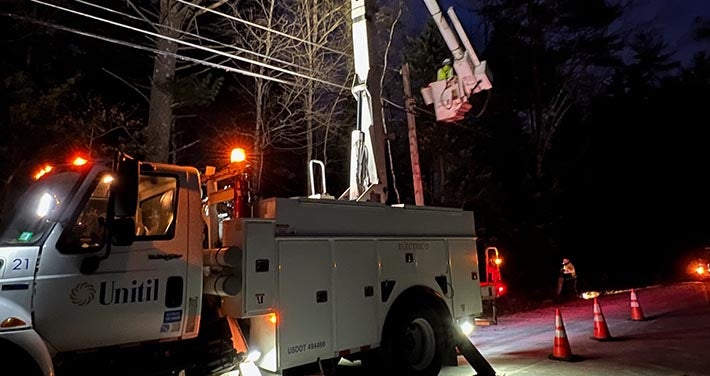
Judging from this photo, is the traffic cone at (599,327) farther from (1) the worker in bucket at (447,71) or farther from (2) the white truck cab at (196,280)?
(1) the worker in bucket at (447,71)

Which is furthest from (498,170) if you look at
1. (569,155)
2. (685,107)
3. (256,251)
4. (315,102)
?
(256,251)

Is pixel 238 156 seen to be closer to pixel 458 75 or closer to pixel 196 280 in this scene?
pixel 196 280

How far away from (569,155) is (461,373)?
89.2 feet

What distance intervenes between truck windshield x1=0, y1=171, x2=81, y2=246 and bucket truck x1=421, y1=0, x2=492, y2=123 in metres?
7.75

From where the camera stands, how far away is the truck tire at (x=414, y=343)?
5906mm

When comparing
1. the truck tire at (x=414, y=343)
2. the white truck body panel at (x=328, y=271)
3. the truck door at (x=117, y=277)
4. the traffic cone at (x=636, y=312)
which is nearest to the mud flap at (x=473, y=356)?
the truck tire at (x=414, y=343)

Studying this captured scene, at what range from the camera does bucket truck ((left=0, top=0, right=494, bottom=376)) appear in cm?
402

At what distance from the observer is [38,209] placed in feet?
14.2

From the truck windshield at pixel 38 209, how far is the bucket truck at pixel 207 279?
1cm

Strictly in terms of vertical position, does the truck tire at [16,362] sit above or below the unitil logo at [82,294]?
below

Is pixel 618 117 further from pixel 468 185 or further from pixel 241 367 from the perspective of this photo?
pixel 241 367

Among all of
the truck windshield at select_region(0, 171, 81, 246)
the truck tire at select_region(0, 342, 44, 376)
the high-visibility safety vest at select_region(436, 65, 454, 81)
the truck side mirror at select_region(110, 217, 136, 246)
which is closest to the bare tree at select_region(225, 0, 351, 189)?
the high-visibility safety vest at select_region(436, 65, 454, 81)

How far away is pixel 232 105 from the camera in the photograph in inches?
782

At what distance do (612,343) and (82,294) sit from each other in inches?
331
